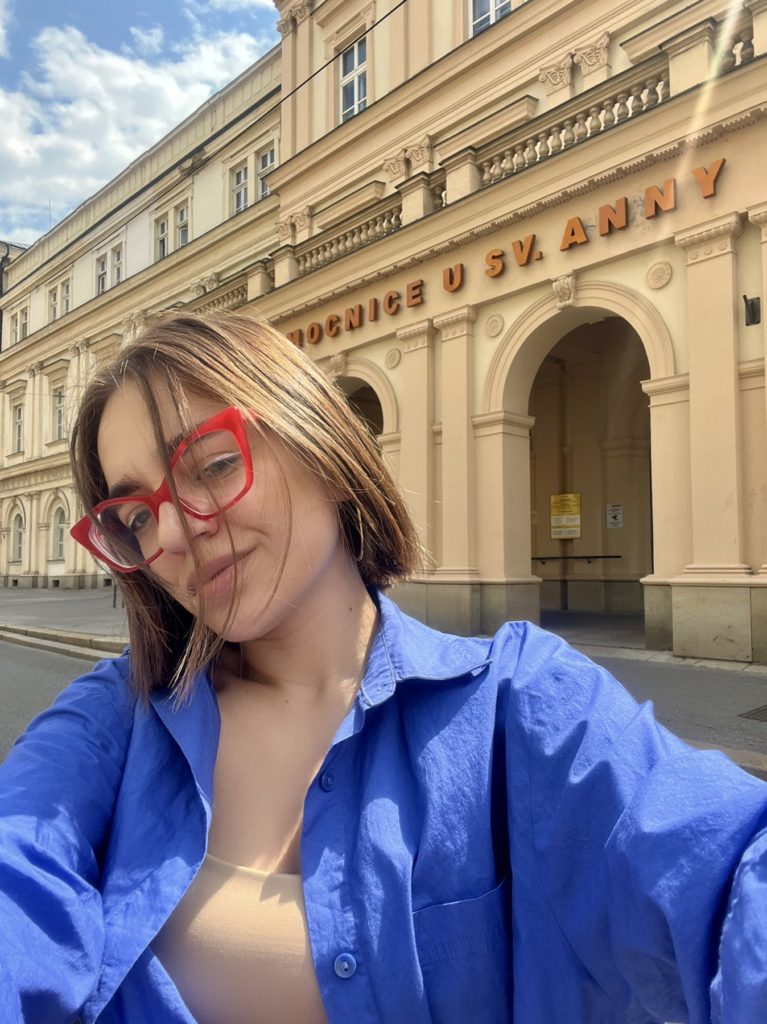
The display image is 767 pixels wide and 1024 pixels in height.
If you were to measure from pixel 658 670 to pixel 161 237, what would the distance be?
19.6 meters

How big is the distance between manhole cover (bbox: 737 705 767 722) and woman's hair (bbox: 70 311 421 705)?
4534 millimetres

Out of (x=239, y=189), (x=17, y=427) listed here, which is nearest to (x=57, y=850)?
(x=239, y=189)

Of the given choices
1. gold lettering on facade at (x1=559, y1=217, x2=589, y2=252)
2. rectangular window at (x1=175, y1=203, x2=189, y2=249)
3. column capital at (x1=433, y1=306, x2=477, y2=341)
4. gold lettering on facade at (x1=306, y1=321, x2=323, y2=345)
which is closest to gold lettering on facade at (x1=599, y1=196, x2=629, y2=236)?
gold lettering on facade at (x1=559, y1=217, x2=589, y2=252)

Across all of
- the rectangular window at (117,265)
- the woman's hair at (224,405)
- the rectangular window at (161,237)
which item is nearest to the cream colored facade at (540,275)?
the woman's hair at (224,405)

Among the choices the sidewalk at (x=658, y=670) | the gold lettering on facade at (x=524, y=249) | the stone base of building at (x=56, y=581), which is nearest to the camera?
the sidewalk at (x=658, y=670)

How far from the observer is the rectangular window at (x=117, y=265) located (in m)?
22.5

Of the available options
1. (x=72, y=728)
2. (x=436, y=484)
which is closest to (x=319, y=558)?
(x=72, y=728)

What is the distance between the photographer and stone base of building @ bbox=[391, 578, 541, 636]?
9297 mm

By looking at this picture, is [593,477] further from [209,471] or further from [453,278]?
[209,471]

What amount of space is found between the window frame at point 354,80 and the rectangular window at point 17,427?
19.5 metres

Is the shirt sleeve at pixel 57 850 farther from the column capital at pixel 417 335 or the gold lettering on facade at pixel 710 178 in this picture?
the column capital at pixel 417 335

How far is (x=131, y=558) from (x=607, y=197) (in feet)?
28.7

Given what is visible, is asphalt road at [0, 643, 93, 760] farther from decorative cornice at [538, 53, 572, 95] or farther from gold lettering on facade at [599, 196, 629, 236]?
decorative cornice at [538, 53, 572, 95]

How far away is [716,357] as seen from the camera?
740 centimetres
